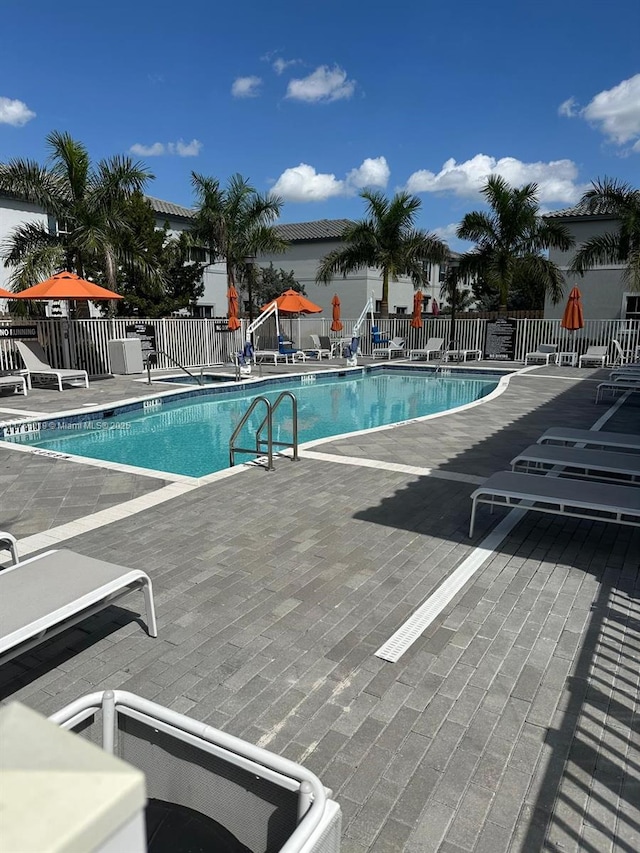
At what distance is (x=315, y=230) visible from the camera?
143ft

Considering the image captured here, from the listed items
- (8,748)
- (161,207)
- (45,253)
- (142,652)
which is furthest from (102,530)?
(161,207)

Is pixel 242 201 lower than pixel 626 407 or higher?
higher

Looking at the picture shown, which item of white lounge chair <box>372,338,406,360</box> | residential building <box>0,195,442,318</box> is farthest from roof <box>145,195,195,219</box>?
white lounge chair <box>372,338,406,360</box>

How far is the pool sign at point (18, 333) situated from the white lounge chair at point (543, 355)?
16381 mm

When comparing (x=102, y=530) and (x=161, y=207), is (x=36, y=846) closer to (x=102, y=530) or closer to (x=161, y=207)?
(x=102, y=530)

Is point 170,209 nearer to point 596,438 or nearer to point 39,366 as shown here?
point 39,366

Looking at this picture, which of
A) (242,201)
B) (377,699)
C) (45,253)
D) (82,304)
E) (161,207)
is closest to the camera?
(377,699)

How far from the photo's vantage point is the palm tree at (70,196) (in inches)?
658

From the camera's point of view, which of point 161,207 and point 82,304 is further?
point 161,207

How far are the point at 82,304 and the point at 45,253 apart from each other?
87.4 inches

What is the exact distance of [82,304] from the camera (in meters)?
19.2

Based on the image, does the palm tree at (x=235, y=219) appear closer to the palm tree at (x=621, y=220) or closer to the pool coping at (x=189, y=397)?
the pool coping at (x=189, y=397)

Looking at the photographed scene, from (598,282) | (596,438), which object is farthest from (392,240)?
(596,438)

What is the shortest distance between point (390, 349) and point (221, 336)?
23.2 feet
